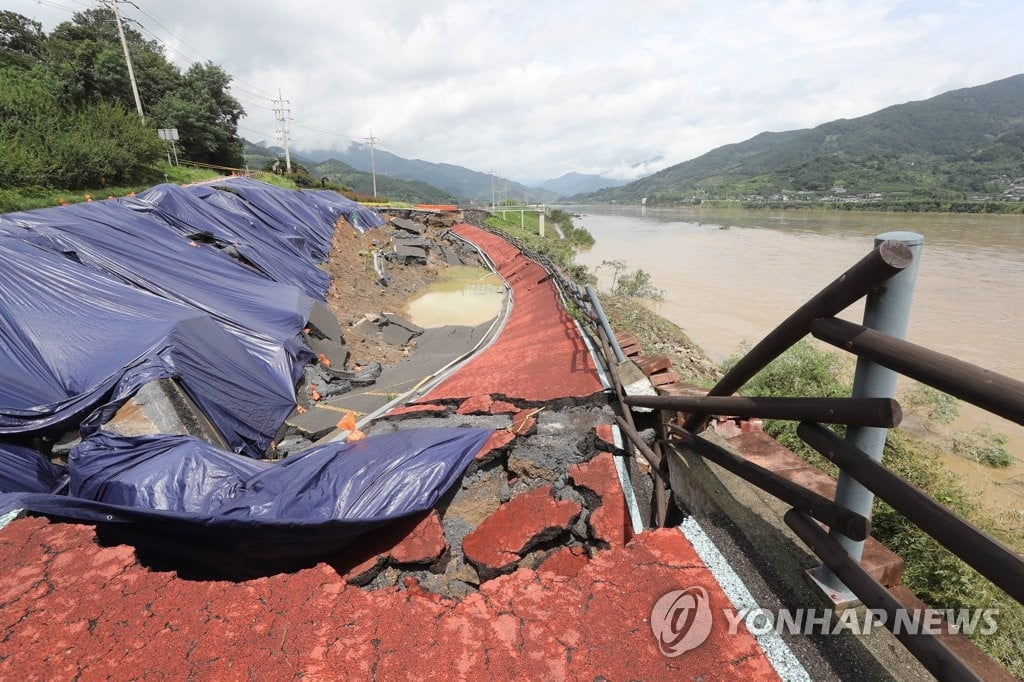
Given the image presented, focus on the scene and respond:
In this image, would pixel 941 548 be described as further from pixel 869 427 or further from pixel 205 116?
pixel 205 116

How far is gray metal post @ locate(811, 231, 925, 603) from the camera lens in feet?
3.52

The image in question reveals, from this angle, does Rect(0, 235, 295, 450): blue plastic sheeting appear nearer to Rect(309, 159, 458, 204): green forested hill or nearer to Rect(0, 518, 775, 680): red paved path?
Rect(0, 518, 775, 680): red paved path

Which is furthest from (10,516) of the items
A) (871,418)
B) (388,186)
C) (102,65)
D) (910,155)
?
(910,155)

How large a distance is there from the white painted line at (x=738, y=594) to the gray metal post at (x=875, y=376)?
0.82ft

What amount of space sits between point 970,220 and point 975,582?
67.0 metres

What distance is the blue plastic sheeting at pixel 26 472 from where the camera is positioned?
3791mm

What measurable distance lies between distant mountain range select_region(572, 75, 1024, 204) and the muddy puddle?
82186 millimetres

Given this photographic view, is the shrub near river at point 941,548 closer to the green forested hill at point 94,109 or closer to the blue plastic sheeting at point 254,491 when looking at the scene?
the blue plastic sheeting at point 254,491

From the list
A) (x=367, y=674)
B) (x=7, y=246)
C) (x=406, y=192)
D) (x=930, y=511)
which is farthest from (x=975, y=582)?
(x=406, y=192)

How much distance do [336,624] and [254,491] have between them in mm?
1753

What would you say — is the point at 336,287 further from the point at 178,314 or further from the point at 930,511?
the point at 930,511

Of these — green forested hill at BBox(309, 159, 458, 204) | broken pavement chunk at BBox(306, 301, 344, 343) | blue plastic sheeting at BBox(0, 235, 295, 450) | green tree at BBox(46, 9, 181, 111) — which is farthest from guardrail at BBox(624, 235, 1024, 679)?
green forested hill at BBox(309, 159, 458, 204)

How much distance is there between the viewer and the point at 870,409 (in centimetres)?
113

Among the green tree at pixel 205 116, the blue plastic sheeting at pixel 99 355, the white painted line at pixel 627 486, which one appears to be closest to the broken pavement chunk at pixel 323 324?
the blue plastic sheeting at pixel 99 355
